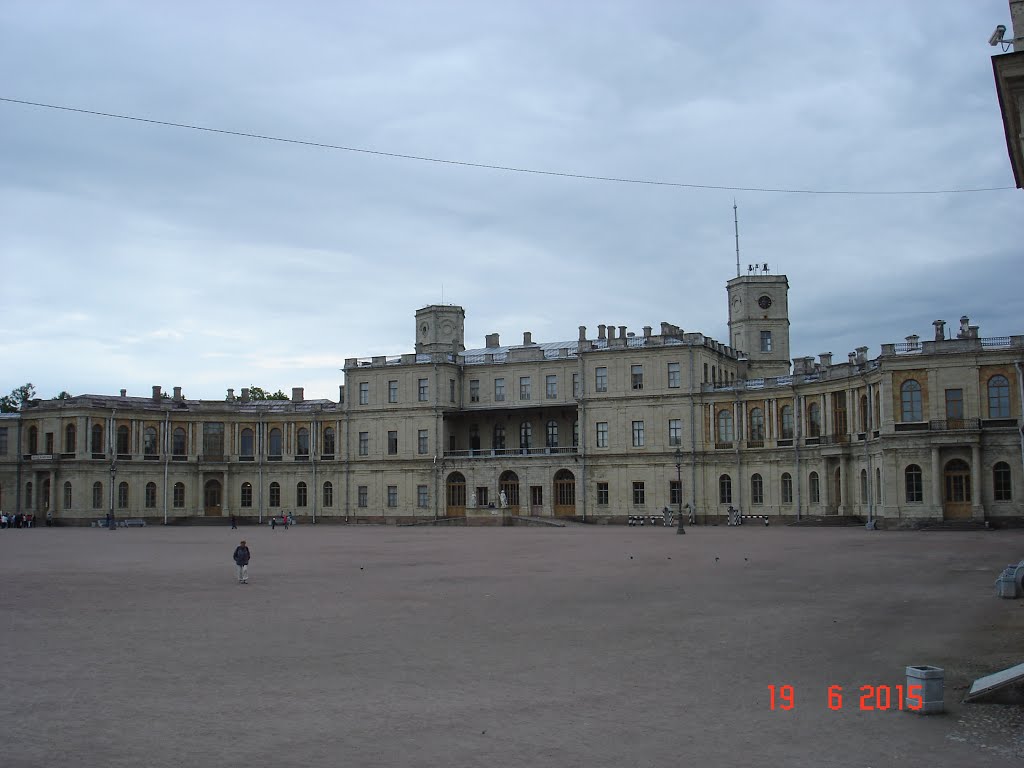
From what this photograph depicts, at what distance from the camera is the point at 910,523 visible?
55250 millimetres

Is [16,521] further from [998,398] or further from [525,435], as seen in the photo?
[998,398]

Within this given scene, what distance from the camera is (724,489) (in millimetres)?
72562

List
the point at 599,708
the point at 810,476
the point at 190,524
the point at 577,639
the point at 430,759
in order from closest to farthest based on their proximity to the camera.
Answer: the point at 430,759, the point at 599,708, the point at 577,639, the point at 810,476, the point at 190,524

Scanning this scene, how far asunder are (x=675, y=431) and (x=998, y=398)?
82.0 feet

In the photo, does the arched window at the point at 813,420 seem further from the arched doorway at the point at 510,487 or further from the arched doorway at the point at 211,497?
the arched doorway at the point at 211,497

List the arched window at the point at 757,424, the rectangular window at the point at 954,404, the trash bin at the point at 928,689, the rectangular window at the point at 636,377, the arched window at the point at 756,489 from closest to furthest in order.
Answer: the trash bin at the point at 928,689, the rectangular window at the point at 954,404, the arched window at the point at 756,489, the arched window at the point at 757,424, the rectangular window at the point at 636,377

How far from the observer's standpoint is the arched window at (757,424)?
71375 mm

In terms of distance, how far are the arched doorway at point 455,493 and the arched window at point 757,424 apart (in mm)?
24075

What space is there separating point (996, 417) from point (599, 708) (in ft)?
161

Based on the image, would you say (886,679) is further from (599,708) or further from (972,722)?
(599,708)

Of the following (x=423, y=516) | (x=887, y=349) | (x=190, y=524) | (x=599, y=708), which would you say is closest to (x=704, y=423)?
(x=887, y=349)

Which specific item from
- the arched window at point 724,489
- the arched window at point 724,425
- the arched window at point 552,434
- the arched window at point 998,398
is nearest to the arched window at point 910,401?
the arched window at point 998,398

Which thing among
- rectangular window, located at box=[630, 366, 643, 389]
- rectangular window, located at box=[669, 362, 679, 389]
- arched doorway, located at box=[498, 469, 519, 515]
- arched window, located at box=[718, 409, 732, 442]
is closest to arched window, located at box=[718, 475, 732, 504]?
arched window, located at box=[718, 409, 732, 442]

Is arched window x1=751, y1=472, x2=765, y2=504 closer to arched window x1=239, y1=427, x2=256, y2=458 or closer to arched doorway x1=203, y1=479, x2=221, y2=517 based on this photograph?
arched window x1=239, y1=427, x2=256, y2=458
